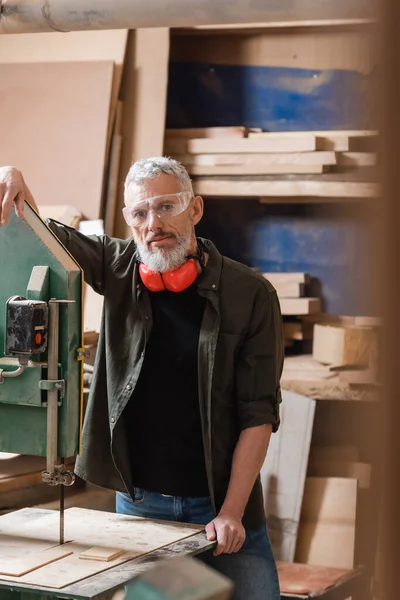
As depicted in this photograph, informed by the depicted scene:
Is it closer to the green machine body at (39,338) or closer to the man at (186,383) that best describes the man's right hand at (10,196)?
the green machine body at (39,338)

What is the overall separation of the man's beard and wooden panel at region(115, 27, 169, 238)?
67.3 inches

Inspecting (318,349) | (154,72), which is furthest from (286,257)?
(154,72)

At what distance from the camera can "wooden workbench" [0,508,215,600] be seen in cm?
161

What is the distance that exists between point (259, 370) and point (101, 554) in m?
0.66

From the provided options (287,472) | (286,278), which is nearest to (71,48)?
(286,278)

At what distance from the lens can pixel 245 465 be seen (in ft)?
7.22

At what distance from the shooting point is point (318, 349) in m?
3.86

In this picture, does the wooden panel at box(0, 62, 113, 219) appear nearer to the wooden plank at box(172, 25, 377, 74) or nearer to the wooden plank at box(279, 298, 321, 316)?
the wooden plank at box(172, 25, 377, 74)

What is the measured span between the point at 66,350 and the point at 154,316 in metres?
0.48

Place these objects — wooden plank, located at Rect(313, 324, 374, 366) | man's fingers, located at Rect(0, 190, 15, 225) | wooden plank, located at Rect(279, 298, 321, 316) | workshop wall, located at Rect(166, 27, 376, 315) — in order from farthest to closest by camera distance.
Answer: workshop wall, located at Rect(166, 27, 376, 315), wooden plank, located at Rect(279, 298, 321, 316), wooden plank, located at Rect(313, 324, 374, 366), man's fingers, located at Rect(0, 190, 15, 225)

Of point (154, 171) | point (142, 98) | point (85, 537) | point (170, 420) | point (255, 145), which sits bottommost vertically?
point (85, 537)

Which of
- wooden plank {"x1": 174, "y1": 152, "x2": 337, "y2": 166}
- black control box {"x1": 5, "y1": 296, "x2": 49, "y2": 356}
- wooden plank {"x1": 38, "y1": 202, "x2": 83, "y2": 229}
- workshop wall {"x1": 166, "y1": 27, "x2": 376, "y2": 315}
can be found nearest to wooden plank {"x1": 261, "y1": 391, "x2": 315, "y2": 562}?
workshop wall {"x1": 166, "y1": 27, "x2": 376, "y2": 315}

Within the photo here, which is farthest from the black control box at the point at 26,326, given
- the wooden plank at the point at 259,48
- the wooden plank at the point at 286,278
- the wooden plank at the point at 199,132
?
the wooden plank at the point at 259,48

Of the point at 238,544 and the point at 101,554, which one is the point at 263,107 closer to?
the point at 238,544
